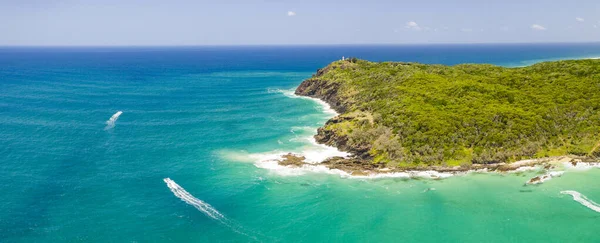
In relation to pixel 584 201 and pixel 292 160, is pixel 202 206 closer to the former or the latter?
pixel 292 160

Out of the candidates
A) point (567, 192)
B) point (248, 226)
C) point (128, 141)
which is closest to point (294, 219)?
point (248, 226)

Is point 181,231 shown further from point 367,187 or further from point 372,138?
point 372,138

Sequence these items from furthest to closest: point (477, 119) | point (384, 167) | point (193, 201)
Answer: point (477, 119), point (384, 167), point (193, 201)

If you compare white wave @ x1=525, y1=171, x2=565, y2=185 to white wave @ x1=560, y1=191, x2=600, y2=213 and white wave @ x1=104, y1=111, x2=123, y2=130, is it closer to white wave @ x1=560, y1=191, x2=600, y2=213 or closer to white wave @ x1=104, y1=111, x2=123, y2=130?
white wave @ x1=560, y1=191, x2=600, y2=213

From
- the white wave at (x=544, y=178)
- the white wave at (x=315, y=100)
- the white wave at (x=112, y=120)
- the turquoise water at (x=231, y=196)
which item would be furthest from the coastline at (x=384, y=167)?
the white wave at (x=112, y=120)

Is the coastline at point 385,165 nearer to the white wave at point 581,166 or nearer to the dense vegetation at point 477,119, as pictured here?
the white wave at point 581,166

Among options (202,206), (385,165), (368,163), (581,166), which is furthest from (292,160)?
(581,166)
